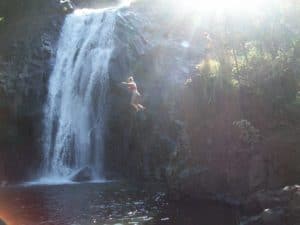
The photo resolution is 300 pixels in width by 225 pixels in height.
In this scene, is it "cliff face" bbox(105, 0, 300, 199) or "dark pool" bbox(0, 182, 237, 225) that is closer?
"dark pool" bbox(0, 182, 237, 225)

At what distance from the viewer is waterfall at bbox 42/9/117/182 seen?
3616 centimetres

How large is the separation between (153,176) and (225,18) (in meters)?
11.1

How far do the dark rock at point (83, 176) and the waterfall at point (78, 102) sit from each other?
58 cm

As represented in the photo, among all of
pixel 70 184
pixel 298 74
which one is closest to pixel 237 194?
pixel 298 74

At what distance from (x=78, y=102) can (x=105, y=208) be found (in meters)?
15.6

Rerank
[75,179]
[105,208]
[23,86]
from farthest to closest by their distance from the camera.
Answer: [23,86], [75,179], [105,208]

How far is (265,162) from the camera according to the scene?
73.3ft

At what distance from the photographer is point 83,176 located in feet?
109

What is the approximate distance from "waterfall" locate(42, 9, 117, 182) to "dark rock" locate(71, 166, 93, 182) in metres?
0.58

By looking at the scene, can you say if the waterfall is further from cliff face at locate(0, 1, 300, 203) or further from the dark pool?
the dark pool

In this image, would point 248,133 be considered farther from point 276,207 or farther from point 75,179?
point 75,179

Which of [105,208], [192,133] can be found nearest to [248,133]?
[192,133]

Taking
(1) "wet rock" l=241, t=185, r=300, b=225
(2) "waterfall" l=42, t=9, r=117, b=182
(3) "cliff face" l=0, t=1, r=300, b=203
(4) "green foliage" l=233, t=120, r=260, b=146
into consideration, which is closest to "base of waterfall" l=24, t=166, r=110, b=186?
(2) "waterfall" l=42, t=9, r=117, b=182

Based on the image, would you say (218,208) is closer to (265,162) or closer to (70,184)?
(265,162)
